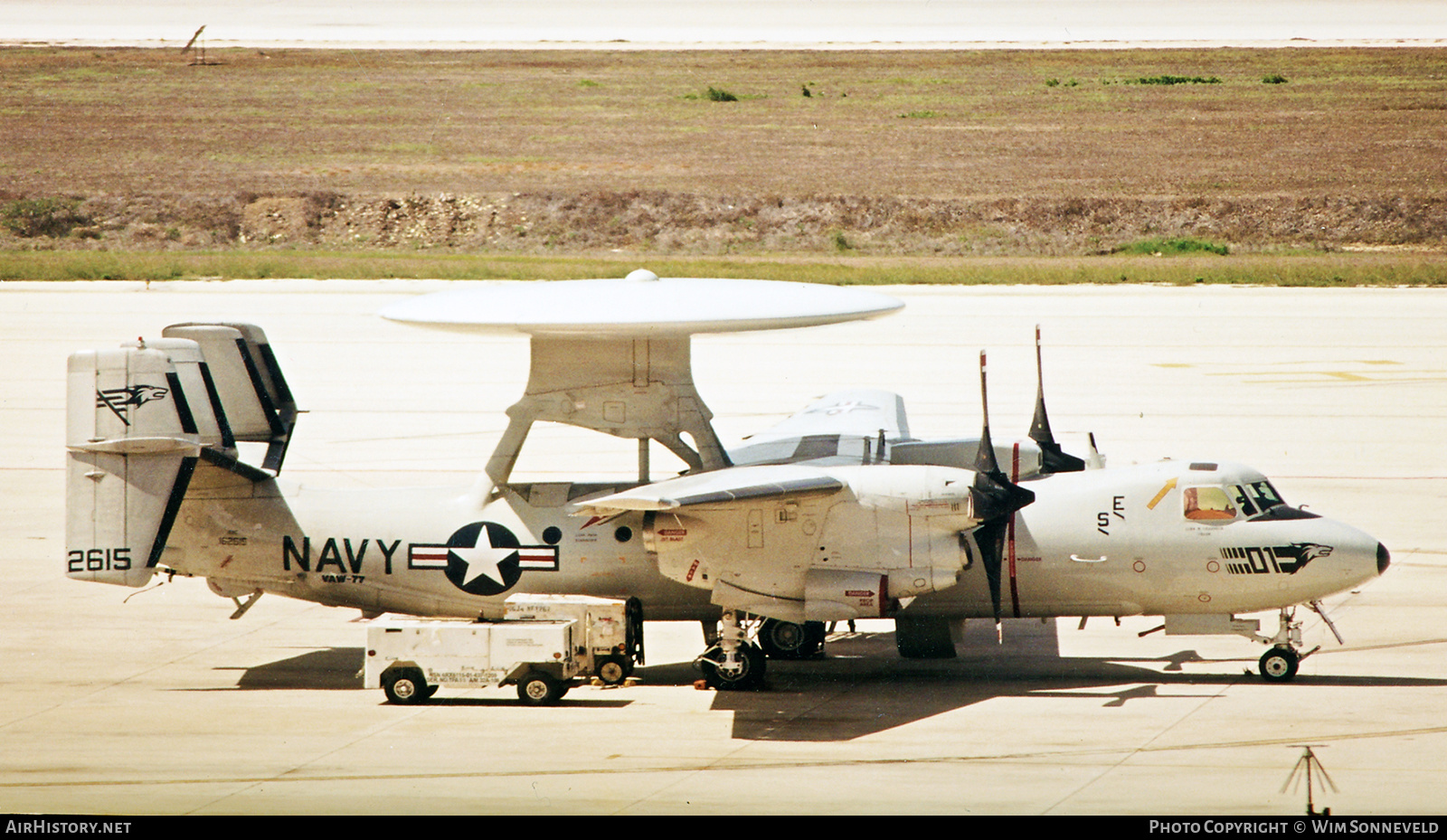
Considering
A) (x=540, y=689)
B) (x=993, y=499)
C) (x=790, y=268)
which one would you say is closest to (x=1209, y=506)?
(x=993, y=499)

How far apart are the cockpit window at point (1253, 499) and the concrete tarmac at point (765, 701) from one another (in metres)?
2.21

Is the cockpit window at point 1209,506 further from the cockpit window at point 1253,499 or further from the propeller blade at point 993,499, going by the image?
the propeller blade at point 993,499

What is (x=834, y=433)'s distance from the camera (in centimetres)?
2275

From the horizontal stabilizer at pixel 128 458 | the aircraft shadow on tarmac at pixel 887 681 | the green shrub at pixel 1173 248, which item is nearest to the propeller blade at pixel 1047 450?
the aircraft shadow on tarmac at pixel 887 681

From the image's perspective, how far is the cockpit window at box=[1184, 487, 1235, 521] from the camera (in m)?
18.7

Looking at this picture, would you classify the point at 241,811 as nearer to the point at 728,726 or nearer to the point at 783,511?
the point at 728,726

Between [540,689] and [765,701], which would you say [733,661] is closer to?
[765,701]

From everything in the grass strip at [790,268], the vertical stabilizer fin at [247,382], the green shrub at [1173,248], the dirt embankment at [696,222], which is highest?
the dirt embankment at [696,222]

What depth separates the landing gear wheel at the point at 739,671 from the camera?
1883 centimetres

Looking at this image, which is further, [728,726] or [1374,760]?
[728,726]

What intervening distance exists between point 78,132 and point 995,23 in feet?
263

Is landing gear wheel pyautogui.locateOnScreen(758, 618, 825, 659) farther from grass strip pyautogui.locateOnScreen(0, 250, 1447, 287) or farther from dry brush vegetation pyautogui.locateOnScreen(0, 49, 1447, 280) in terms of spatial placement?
dry brush vegetation pyautogui.locateOnScreen(0, 49, 1447, 280)

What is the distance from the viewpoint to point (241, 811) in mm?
14258

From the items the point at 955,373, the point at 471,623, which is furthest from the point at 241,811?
the point at 955,373
